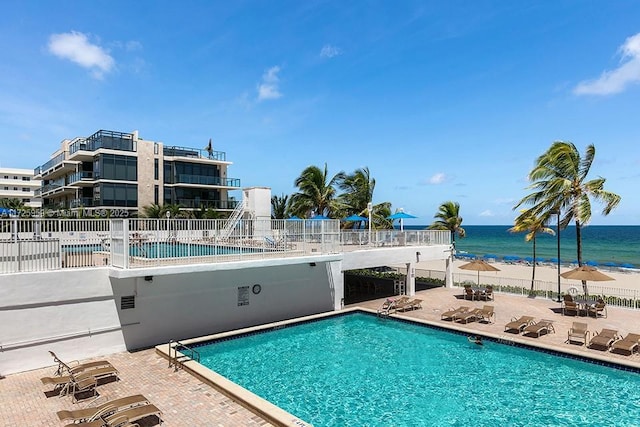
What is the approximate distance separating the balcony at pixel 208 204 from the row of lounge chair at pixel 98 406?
35195 mm

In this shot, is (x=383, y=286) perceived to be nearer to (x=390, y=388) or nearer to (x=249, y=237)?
(x=249, y=237)

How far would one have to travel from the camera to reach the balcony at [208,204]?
148 feet

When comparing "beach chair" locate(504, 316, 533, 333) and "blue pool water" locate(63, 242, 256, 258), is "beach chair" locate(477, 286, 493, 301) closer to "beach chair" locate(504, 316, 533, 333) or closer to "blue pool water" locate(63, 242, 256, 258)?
"beach chair" locate(504, 316, 533, 333)

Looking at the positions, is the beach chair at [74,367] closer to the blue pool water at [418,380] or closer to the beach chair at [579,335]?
the blue pool water at [418,380]

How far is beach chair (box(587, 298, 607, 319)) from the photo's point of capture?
1750 centimetres

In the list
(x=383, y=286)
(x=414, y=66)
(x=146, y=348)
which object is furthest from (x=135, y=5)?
(x=383, y=286)

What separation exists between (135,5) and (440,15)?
42.2ft

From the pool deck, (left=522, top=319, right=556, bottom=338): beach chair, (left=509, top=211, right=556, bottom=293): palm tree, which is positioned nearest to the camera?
the pool deck

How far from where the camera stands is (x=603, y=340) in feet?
43.7

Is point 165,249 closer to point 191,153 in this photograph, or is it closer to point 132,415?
point 132,415

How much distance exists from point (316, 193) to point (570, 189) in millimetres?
17603

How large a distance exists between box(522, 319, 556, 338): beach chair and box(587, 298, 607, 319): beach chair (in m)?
3.57

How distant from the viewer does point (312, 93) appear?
27156mm

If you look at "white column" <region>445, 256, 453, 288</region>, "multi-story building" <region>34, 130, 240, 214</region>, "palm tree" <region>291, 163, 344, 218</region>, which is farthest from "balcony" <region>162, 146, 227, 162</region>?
"white column" <region>445, 256, 453, 288</region>
